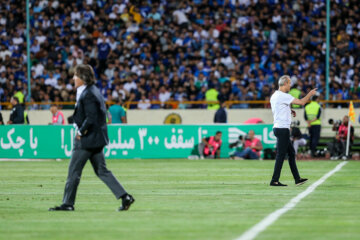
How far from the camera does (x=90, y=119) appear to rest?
10.4 m

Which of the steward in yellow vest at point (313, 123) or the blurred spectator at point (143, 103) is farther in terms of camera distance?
the blurred spectator at point (143, 103)

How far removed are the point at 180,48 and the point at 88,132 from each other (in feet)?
77.2

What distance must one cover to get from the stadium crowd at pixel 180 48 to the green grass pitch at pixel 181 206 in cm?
1221

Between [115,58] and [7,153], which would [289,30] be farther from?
[7,153]

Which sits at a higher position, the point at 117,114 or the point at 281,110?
the point at 281,110

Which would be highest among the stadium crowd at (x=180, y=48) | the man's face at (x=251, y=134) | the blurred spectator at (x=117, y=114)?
the stadium crowd at (x=180, y=48)

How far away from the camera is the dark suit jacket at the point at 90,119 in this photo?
1041 cm

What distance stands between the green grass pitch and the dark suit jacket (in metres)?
0.91

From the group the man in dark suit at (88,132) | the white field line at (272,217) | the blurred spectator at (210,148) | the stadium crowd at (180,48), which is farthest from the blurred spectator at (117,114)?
the man in dark suit at (88,132)

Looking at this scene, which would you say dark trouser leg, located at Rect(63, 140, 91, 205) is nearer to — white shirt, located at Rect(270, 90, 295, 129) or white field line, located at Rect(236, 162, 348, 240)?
white field line, located at Rect(236, 162, 348, 240)

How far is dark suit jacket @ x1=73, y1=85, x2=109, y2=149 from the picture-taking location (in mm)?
10414

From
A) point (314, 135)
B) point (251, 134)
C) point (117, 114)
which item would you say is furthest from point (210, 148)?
point (314, 135)

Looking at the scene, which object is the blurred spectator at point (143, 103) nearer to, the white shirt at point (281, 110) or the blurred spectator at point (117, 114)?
the blurred spectator at point (117, 114)

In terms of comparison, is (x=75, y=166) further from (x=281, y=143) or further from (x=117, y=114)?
(x=117, y=114)
